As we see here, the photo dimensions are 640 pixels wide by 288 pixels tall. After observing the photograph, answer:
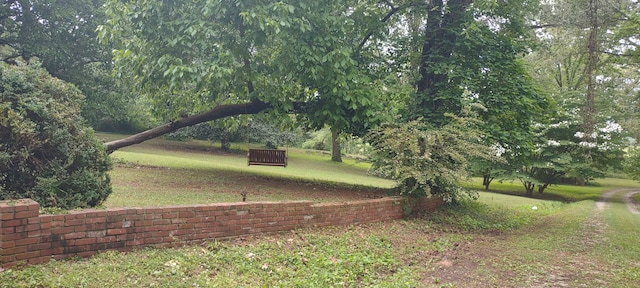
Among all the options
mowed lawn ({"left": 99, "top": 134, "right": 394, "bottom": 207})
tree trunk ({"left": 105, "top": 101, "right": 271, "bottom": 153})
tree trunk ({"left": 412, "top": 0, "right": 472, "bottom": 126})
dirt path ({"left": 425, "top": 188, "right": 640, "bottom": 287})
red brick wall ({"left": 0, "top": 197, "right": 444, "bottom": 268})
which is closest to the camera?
red brick wall ({"left": 0, "top": 197, "right": 444, "bottom": 268})

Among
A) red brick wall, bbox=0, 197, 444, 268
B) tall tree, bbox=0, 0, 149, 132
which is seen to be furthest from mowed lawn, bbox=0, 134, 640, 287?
tall tree, bbox=0, 0, 149, 132

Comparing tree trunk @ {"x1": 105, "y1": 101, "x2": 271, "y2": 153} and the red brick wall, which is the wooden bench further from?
the red brick wall

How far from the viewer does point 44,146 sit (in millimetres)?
5113

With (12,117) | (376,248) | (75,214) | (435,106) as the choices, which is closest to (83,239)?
(75,214)

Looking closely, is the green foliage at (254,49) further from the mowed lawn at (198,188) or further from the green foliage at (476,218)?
the green foliage at (476,218)

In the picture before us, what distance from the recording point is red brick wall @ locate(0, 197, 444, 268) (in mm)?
3902

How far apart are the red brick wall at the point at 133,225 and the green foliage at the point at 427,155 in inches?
83.4

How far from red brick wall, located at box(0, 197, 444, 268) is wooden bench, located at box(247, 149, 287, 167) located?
22.1ft

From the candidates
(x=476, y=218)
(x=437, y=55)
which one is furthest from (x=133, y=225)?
(x=437, y=55)

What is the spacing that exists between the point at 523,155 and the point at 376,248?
256 inches

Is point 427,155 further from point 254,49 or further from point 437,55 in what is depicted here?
point 254,49

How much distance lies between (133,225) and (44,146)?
158 cm

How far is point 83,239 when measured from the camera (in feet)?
14.2

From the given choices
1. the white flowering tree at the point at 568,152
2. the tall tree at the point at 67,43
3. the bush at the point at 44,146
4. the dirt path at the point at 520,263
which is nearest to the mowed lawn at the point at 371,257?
the dirt path at the point at 520,263
